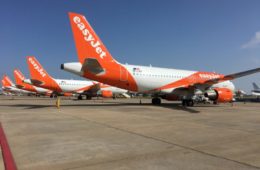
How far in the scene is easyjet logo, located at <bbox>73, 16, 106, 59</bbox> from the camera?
54.7 feet

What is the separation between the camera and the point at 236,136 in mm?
6754

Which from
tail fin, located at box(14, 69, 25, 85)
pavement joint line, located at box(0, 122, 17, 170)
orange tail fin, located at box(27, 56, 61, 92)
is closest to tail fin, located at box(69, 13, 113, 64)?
pavement joint line, located at box(0, 122, 17, 170)

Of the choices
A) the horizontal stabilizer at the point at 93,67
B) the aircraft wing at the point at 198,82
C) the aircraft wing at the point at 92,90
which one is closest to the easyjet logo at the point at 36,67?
the aircraft wing at the point at 92,90

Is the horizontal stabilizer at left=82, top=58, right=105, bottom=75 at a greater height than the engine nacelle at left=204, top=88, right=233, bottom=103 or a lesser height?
greater

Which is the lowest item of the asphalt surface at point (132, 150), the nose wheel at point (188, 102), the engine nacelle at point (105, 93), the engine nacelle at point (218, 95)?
the asphalt surface at point (132, 150)

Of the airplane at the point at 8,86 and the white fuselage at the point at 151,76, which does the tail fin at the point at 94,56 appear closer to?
the white fuselage at the point at 151,76

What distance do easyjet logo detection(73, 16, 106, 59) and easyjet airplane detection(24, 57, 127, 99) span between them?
55.5 feet

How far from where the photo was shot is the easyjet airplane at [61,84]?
105 feet

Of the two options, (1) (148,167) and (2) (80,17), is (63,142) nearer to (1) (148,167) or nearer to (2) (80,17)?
(1) (148,167)

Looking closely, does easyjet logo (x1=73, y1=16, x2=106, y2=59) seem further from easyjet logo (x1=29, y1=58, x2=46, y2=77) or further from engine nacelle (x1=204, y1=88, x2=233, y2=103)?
easyjet logo (x1=29, y1=58, x2=46, y2=77)

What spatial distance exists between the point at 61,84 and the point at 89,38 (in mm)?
24915

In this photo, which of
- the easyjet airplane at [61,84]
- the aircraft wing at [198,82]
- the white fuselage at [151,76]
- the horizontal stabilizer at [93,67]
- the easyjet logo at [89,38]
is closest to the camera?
the horizontal stabilizer at [93,67]

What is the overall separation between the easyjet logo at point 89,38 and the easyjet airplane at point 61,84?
55.5ft

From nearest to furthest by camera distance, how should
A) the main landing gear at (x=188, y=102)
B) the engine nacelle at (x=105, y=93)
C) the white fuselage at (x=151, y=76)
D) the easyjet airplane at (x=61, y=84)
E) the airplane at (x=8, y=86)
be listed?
the white fuselage at (x=151, y=76)
the main landing gear at (x=188, y=102)
the easyjet airplane at (x=61, y=84)
the engine nacelle at (x=105, y=93)
the airplane at (x=8, y=86)
